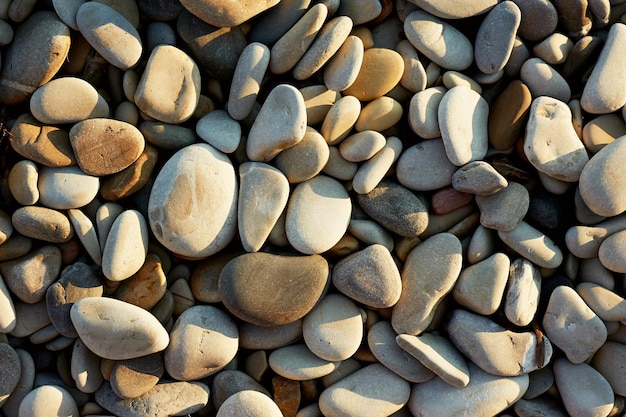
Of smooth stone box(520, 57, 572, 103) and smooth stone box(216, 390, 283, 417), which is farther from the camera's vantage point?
smooth stone box(520, 57, 572, 103)

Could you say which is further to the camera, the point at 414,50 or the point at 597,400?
the point at 414,50

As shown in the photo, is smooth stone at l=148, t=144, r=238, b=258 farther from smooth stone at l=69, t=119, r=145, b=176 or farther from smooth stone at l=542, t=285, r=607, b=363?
smooth stone at l=542, t=285, r=607, b=363

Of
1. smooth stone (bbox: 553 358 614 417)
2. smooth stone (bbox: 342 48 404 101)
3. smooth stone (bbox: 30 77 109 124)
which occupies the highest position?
smooth stone (bbox: 342 48 404 101)

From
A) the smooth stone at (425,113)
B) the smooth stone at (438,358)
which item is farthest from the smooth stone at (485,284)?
the smooth stone at (425,113)

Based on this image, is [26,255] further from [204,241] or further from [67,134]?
[204,241]

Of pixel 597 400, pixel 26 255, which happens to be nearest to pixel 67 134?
pixel 26 255

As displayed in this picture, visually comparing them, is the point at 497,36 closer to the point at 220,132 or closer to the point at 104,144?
the point at 220,132

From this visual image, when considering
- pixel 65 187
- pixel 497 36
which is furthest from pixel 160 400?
pixel 497 36

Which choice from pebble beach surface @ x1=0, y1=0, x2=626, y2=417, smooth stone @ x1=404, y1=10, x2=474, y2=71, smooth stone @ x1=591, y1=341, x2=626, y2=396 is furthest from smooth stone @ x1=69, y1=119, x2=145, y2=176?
smooth stone @ x1=591, y1=341, x2=626, y2=396
